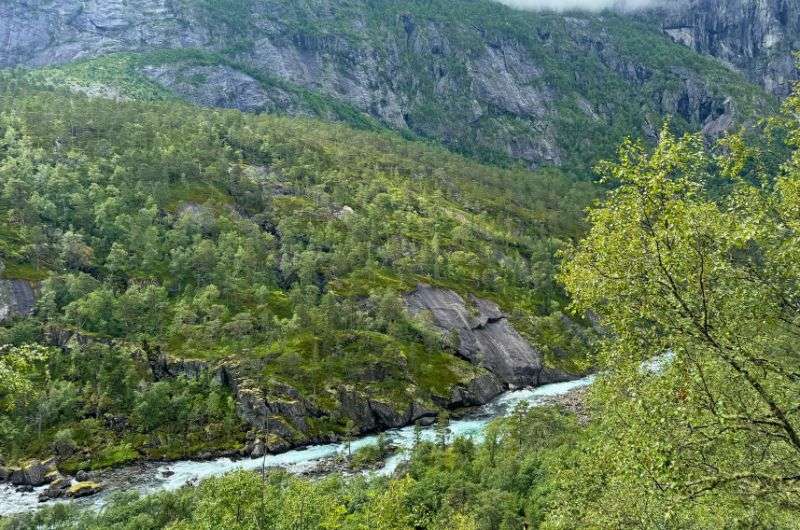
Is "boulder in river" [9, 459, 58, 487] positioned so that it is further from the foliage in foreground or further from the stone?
the stone

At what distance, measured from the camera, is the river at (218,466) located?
82312mm

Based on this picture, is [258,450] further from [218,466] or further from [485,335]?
[485,335]

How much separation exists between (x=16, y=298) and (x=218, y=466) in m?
61.4

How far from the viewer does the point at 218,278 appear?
144375 millimetres

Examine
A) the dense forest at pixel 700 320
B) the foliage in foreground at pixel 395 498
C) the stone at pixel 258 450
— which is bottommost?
the stone at pixel 258 450

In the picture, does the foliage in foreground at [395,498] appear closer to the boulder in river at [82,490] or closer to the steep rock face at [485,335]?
the boulder in river at [82,490]

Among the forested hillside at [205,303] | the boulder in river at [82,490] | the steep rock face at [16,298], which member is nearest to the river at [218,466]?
the boulder in river at [82,490]

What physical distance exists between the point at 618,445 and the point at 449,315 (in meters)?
131

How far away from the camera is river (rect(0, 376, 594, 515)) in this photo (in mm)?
82312

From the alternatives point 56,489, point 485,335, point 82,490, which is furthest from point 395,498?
point 485,335

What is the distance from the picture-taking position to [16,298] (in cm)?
11862

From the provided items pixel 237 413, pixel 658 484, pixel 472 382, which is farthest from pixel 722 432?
pixel 472 382

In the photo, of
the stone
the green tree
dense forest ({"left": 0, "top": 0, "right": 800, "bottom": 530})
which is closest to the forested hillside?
dense forest ({"left": 0, "top": 0, "right": 800, "bottom": 530})

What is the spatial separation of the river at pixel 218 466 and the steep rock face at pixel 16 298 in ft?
140
